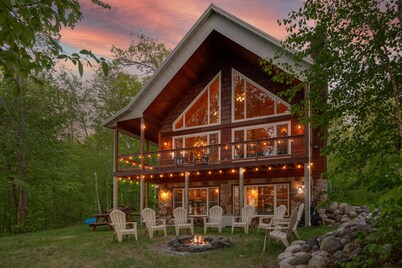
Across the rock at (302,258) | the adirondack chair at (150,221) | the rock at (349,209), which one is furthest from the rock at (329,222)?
the rock at (302,258)

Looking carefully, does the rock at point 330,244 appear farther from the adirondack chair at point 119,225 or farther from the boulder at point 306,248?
the adirondack chair at point 119,225

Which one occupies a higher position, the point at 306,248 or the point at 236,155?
the point at 236,155

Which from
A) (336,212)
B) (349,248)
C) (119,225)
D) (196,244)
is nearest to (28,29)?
(349,248)

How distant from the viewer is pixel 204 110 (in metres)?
Result: 16.9

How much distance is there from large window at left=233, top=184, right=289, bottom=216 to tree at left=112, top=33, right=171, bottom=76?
48.2ft

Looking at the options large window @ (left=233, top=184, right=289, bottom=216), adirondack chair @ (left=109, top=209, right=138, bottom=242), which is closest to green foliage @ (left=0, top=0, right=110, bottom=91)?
adirondack chair @ (left=109, top=209, right=138, bottom=242)

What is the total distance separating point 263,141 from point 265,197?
8.60ft

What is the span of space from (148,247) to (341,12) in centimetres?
731

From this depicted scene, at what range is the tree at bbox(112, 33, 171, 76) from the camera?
26.4 meters

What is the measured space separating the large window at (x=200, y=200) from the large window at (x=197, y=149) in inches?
70.4

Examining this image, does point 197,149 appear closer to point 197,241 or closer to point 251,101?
point 251,101

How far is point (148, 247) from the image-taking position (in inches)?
359

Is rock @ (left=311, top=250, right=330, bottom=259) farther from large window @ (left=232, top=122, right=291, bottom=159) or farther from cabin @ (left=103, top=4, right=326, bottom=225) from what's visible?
large window @ (left=232, top=122, right=291, bottom=159)

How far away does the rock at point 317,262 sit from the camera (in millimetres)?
5496
